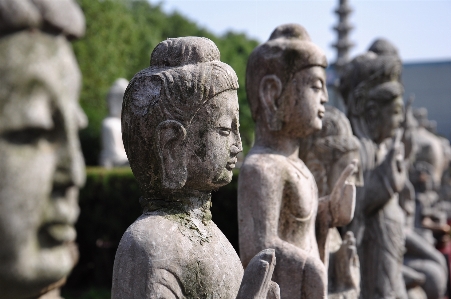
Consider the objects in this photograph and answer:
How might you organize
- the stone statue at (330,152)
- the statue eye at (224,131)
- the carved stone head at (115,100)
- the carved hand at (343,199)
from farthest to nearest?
the carved stone head at (115,100) < the stone statue at (330,152) < the carved hand at (343,199) < the statue eye at (224,131)

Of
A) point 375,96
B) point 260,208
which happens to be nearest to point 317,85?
point 260,208

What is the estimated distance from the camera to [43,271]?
115 cm

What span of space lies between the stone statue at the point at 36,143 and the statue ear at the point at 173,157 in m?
1.75

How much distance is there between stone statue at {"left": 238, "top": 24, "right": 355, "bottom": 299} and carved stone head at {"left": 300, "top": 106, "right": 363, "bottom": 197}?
102cm

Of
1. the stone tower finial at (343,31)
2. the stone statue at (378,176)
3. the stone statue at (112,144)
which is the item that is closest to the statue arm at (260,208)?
the stone statue at (378,176)

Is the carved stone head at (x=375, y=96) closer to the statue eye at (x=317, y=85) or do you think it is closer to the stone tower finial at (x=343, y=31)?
the statue eye at (x=317, y=85)

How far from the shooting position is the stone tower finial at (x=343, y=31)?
90.5 ft

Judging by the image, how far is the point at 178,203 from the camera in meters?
3.03

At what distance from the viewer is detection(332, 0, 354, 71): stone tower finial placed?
27.6 metres

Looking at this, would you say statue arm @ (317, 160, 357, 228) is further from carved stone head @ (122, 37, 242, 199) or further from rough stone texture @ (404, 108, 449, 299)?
rough stone texture @ (404, 108, 449, 299)

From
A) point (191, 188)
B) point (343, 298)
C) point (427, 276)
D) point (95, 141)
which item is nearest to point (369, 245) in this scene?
point (343, 298)

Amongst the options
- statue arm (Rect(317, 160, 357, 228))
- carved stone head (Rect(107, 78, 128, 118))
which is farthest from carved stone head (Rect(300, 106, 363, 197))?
carved stone head (Rect(107, 78, 128, 118))

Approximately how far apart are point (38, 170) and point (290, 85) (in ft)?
11.8

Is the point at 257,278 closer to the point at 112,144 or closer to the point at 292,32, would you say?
the point at 292,32
